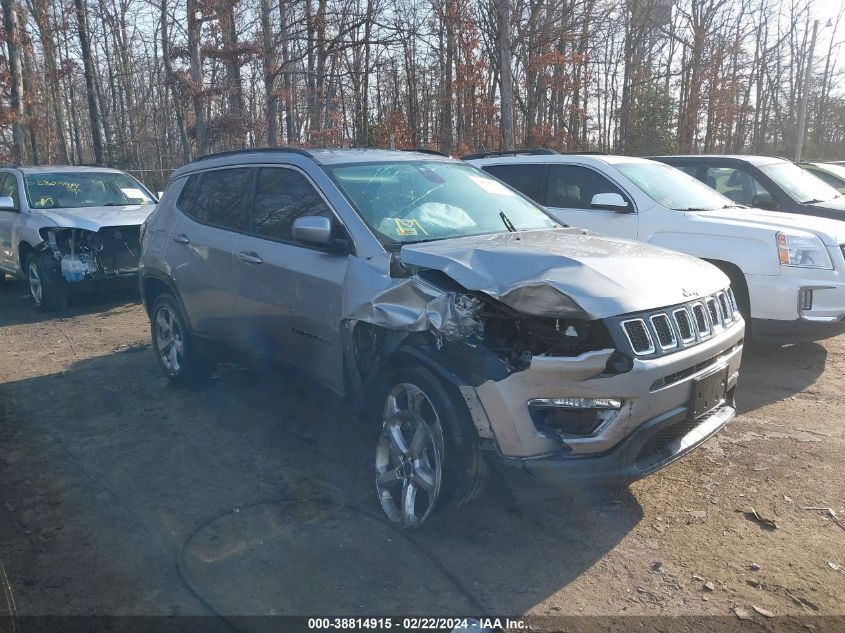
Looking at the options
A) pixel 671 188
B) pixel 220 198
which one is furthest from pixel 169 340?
pixel 671 188

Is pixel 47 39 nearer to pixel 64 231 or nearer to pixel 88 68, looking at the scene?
pixel 88 68

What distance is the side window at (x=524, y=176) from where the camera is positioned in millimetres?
7914

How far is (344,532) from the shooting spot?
3592 mm

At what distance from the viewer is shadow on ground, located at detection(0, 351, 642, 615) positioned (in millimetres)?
3096

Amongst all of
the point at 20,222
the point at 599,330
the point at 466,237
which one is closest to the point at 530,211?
the point at 466,237

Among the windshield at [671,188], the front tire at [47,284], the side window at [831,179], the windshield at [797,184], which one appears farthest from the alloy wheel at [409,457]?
the side window at [831,179]

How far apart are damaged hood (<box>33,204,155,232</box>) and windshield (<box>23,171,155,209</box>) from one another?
272 mm

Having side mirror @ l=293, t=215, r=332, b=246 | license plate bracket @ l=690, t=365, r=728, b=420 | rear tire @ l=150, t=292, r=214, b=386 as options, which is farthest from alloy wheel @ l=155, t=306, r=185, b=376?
license plate bracket @ l=690, t=365, r=728, b=420

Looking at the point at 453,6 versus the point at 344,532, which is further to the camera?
the point at 453,6

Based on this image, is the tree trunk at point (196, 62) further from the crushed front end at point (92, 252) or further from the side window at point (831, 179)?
the side window at point (831, 179)

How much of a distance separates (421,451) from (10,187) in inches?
366

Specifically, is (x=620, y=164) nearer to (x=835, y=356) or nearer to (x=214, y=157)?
(x=835, y=356)

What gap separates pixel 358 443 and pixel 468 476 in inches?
64.3

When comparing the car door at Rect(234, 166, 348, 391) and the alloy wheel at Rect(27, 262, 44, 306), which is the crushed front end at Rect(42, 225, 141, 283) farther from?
the car door at Rect(234, 166, 348, 391)
